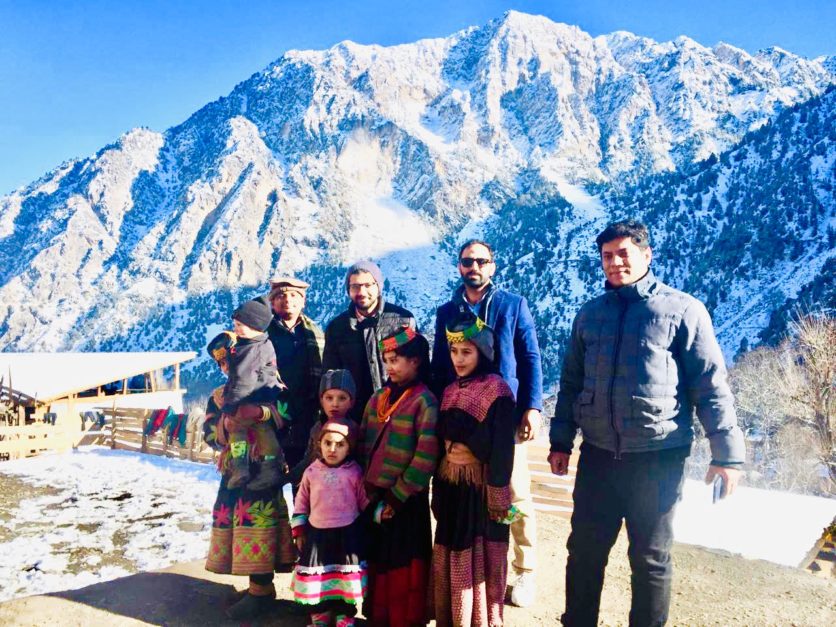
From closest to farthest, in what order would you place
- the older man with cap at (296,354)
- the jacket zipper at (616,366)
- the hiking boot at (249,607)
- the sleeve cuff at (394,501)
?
1. the jacket zipper at (616,366)
2. the sleeve cuff at (394,501)
3. the hiking boot at (249,607)
4. the older man with cap at (296,354)

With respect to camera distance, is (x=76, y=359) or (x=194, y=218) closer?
(x=76, y=359)

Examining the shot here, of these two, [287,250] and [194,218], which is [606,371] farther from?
[194,218]

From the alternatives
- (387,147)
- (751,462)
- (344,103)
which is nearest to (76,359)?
(751,462)

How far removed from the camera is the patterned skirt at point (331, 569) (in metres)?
2.77

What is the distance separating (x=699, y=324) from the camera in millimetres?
2602

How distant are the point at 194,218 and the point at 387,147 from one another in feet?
194

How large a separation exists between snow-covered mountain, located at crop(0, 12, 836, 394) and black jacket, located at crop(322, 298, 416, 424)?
78.5m

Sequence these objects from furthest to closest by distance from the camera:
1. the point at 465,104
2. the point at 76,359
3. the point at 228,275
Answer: the point at 465,104, the point at 228,275, the point at 76,359

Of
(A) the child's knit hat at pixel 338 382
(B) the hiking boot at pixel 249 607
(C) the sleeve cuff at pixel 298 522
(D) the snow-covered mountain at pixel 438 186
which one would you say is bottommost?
(B) the hiking boot at pixel 249 607

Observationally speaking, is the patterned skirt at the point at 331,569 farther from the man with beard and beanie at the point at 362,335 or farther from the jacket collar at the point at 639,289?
the jacket collar at the point at 639,289

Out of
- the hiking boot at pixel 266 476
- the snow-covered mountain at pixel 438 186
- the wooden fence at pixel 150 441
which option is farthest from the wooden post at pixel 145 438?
the snow-covered mountain at pixel 438 186

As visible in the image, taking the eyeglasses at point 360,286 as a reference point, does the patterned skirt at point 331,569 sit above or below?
below

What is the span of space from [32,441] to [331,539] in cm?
1313

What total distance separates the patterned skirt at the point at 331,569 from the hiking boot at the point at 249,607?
653 mm
